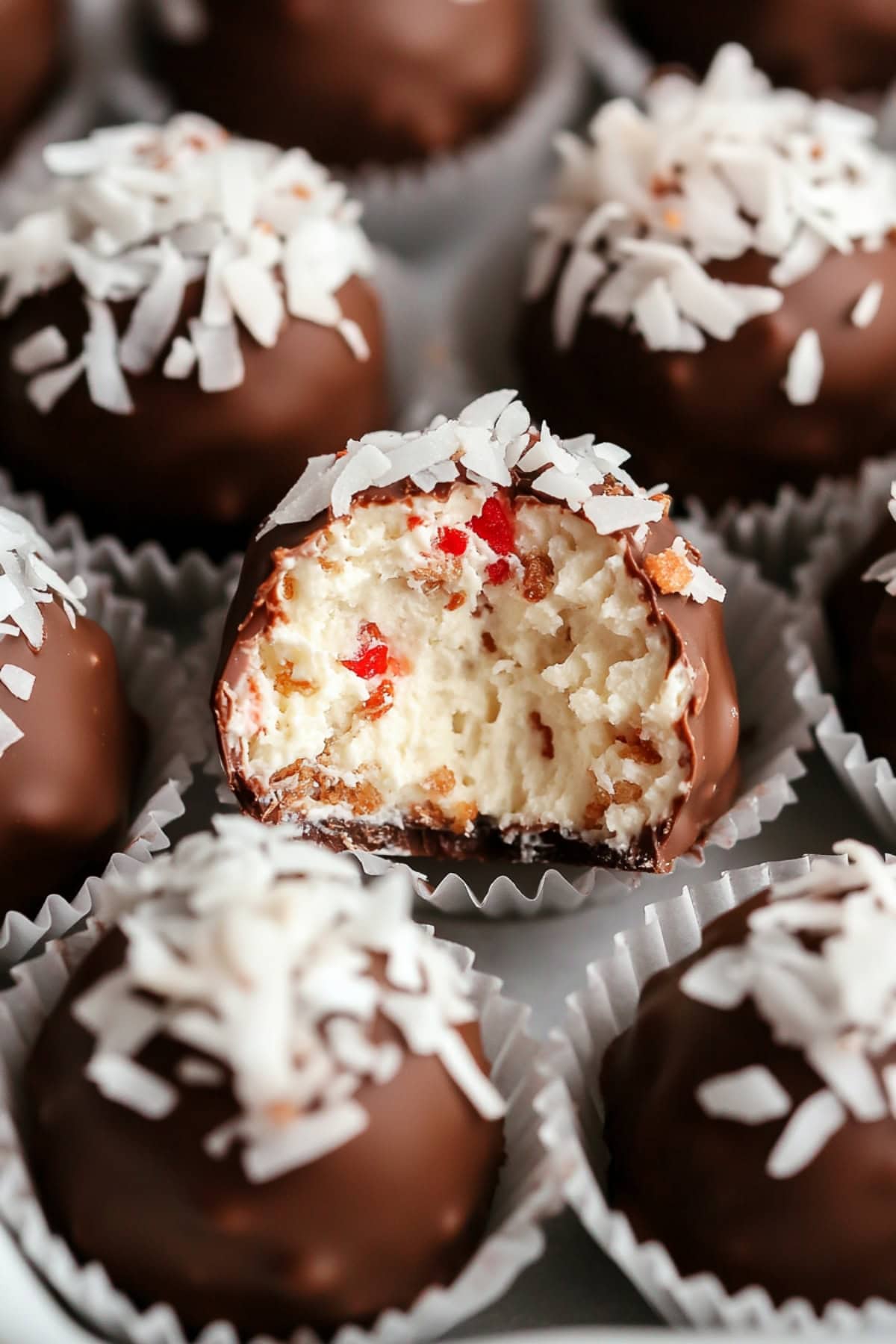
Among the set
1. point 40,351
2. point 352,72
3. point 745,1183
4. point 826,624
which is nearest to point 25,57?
point 352,72

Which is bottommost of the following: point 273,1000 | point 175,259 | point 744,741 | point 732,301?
point 744,741

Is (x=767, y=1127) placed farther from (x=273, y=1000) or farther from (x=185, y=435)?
(x=185, y=435)

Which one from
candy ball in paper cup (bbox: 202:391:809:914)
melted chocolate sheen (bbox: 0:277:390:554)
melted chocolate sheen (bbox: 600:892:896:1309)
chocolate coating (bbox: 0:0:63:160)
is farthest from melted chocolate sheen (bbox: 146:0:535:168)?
melted chocolate sheen (bbox: 600:892:896:1309)

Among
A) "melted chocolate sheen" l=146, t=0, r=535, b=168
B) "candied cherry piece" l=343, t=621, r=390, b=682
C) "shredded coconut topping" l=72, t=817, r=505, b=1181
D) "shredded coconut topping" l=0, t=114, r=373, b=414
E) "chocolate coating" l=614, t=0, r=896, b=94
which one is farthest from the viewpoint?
"chocolate coating" l=614, t=0, r=896, b=94

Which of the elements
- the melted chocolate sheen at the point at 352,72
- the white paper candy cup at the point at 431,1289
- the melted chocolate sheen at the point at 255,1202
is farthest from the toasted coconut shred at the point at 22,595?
the melted chocolate sheen at the point at 352,72

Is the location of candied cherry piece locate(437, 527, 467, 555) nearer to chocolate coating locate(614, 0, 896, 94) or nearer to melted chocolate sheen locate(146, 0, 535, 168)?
melted chocolate sheen locate(146, 0, 535, 168)

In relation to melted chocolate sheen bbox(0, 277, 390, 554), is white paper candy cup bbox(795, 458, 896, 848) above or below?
below
